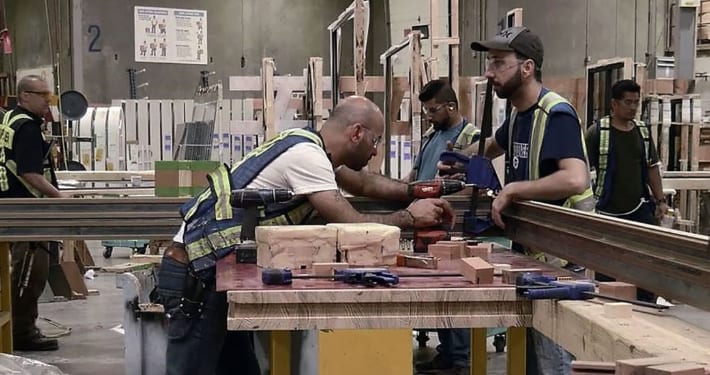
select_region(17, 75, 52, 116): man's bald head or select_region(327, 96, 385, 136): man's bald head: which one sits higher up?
select_region(17, 75, 52, 116): man's bald head

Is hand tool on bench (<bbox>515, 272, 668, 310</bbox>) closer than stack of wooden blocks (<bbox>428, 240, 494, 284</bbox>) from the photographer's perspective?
Yes

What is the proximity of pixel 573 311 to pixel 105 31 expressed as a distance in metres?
11.7

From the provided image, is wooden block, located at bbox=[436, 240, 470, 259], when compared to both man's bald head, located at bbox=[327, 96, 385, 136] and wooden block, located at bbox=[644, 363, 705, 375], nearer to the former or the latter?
man's bald head, located at bbox=[327, 96, 385, 136]

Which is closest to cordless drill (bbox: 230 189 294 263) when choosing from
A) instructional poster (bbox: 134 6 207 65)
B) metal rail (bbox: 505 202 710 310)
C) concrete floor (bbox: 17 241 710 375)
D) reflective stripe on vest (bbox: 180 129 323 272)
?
reflective stripe on vest (bbox: 180 129 323 272)

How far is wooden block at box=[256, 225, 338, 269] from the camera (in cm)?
219

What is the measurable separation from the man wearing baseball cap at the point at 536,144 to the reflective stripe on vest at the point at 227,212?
2.19 ft

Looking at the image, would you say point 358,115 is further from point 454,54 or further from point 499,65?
point 454,54

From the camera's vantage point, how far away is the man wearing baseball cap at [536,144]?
2.62 meters

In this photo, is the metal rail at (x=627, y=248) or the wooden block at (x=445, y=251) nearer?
the metal rail at (x=627, y=248)

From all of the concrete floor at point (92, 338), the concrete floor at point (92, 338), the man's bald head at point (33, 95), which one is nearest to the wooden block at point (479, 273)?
the concrete floor at point (92, 338)

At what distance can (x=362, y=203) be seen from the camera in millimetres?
2994

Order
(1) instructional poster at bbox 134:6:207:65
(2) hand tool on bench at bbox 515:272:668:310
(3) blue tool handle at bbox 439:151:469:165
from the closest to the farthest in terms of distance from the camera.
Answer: (2) hand tool on bench at bbox 515:272:668:310 → (3) blue tool handle at bbox 439:151:469:165 → (1) instructional poster at bbox 134:6:207:65

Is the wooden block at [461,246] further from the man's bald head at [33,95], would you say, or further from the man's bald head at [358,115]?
the man's bald head at [33,95]

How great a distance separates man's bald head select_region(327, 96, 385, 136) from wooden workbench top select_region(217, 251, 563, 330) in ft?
2.53
